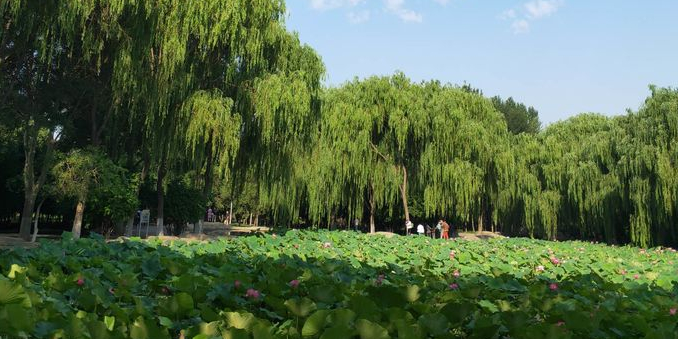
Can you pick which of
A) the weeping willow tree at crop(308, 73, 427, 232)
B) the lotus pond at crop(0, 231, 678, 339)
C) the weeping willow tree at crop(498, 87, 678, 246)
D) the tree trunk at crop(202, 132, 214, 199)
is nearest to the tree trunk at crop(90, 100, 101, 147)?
the tree trunk at crop(202, 132, 214, 199)

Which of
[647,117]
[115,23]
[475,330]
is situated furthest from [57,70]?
[647,117]

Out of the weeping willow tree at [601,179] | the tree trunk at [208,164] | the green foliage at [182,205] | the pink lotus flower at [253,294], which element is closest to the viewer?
the pink lotus flower at [253,294]

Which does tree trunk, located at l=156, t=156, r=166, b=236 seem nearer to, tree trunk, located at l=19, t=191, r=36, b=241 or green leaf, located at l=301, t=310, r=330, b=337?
tree trunk, located at l=19, t=191, r=36, b=241

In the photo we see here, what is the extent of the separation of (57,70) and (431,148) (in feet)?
47.5

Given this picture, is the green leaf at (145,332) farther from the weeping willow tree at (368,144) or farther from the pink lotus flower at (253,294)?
the weeping willow tree at (368,144)

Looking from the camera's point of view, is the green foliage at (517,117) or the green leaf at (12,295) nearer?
the green leaf at (12,295)

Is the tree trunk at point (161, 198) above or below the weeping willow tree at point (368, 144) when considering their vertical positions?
below

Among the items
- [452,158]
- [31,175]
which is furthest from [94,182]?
[452,158]

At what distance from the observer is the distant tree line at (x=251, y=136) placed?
13281 millimetres

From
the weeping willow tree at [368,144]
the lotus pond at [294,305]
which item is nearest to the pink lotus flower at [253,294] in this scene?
the lotus pond at [294,305]

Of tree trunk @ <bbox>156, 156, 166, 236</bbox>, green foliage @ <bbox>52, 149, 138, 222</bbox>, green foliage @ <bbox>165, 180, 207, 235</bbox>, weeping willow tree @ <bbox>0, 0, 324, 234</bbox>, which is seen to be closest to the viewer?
weeping willow tree @ <bbox>0, 0, 324, 234</bbox>

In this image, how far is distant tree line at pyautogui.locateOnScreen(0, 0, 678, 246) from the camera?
13281 mm

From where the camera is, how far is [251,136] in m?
15.8

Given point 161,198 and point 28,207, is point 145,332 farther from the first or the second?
point 161,198
